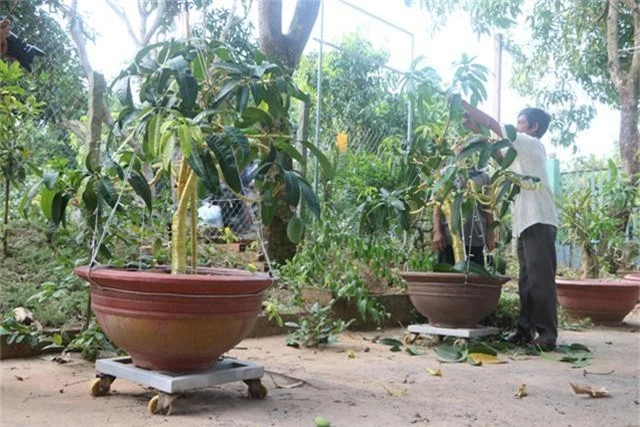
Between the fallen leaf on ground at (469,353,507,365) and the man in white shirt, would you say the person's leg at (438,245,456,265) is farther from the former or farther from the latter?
the fallen leaf on ground at (469,353,507,365)

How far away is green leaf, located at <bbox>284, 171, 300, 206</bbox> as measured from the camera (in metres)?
2.24

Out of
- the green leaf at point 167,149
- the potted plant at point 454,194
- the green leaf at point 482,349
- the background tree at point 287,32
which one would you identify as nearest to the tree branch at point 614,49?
the background tree at point 287,32

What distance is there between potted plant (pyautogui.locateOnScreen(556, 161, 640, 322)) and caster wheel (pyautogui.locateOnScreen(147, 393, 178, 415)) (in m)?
3.87

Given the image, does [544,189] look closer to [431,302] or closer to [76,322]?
[431,302]

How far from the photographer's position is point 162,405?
2002mm

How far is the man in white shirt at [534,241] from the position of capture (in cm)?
362

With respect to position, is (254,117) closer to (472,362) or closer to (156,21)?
(472,362)

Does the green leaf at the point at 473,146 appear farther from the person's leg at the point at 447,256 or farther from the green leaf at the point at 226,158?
the green leaf at the point at 226,158

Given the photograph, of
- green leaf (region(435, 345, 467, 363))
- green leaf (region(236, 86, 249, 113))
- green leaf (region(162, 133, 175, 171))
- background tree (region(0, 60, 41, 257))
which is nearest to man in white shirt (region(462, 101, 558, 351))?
green leaf (region(435, 345, 467, 363))

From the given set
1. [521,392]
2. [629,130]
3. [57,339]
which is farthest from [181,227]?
[629,130]

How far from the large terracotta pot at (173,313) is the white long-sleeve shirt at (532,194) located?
207 centimetres

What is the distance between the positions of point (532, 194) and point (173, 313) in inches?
96.0

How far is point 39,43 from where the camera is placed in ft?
15.0

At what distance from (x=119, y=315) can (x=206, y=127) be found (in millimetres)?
676
